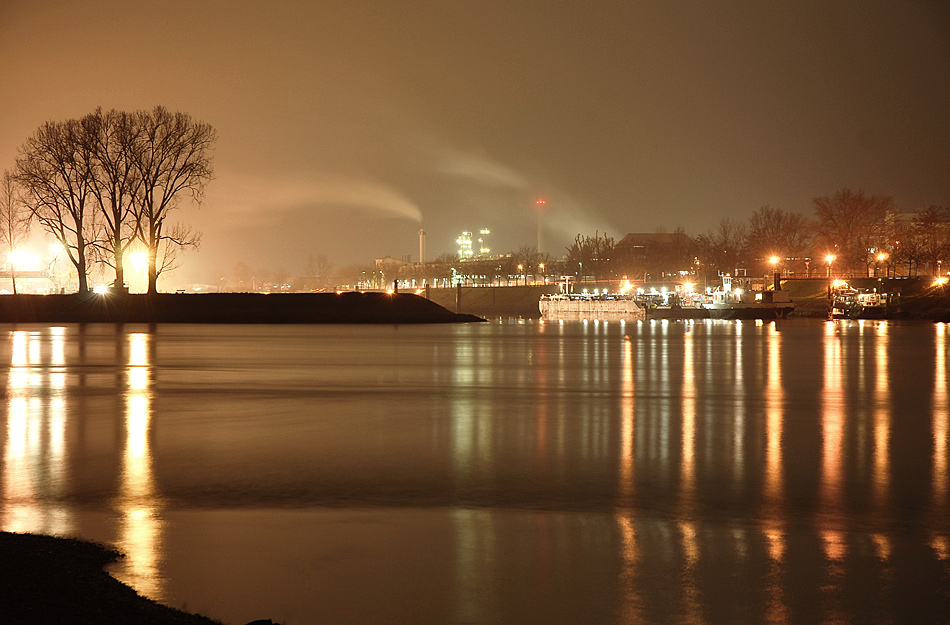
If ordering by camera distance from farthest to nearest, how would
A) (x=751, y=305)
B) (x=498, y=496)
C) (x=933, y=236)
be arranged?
(x=933, y=236) → (x=751, y=305) → (x=498, y=496)

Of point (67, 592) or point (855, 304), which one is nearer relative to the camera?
point (67, 592)

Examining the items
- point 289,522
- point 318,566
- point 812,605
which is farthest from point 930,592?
point 289,522

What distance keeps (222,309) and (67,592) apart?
2408 inches

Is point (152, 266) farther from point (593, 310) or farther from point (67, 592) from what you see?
point (67, 592)

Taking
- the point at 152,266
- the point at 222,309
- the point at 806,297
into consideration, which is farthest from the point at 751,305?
the point at 152,266

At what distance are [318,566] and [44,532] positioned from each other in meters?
2.81

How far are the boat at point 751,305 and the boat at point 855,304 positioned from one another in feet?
17.7

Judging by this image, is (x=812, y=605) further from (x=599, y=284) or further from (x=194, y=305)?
(x=599, y=284)

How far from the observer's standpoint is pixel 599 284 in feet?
493

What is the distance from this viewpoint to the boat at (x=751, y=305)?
294ft

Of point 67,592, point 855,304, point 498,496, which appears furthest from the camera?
point 855,304

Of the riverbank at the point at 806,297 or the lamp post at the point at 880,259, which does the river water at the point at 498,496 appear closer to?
the riverbank at the point at 806,297

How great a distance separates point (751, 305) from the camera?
95.4 m

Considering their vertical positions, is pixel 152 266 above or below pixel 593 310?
above
